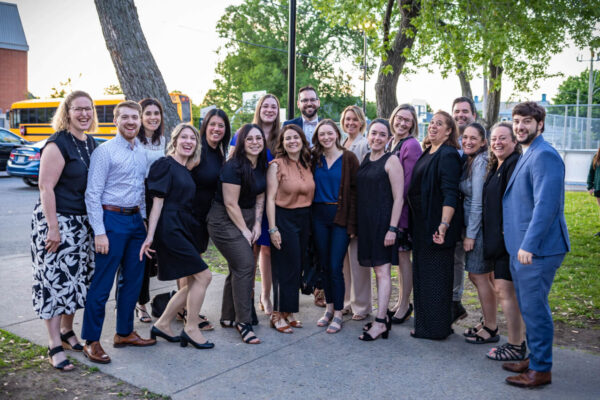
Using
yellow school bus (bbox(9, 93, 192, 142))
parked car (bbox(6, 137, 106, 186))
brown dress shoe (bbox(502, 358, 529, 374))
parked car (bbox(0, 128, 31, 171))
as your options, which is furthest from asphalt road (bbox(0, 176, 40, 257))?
yellow school bus (bbox(9, 93, 192, 142))

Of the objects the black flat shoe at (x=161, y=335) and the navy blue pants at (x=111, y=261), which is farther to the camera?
the black flat shoe at (x=161, y=335)

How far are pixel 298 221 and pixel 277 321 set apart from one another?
38.8 inches

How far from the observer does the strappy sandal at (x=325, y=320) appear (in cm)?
514

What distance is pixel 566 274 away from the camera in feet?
24.3

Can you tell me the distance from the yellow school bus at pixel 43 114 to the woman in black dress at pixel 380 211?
24.1 meters

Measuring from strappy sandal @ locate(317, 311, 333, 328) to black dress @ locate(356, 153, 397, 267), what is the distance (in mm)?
662

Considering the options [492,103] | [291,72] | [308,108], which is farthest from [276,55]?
[308,108]

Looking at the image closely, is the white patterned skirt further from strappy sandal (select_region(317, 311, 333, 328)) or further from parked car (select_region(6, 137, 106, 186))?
parked car (select_region(6, 137, 106, 186))

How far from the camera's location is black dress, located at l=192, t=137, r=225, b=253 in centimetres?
480

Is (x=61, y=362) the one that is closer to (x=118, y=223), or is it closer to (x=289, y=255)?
(x=118, y=223)

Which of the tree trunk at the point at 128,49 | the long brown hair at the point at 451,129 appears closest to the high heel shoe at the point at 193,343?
the long brown hair at the point at 451,129

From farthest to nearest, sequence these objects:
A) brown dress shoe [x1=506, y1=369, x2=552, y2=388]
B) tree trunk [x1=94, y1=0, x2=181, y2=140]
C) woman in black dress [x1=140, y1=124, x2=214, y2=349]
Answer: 1. tree trunk [x1=94, y1=0, x2=181, y2=140]
2. woman in black dress [x1=140, y1=124, x2=214, y2=349]
3. brown dress shoe [x1=506, y1=369, x2=552, y2=388]

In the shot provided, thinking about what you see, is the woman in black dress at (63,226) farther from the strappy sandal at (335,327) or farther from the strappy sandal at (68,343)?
the strappy sandal at (335,327)

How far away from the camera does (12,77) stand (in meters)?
55.1
